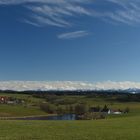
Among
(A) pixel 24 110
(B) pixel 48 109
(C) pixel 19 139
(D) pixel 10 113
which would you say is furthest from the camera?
(B) pixel 48 109

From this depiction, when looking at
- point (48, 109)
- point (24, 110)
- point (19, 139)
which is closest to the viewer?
point (19, 139)

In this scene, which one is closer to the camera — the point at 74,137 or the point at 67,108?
the point at 74,137

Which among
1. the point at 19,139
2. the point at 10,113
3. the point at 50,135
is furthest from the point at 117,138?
the point at 10,113

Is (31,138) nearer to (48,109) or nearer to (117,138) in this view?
(117,138)

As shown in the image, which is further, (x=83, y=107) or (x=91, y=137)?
(x=83, y=107)

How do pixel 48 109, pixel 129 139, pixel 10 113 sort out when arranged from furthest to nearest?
pixel 48 109
pixel 10 113
pixel 129 139

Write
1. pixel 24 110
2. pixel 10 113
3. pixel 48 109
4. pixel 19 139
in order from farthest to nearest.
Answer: pixel 48 109
pixel 24 110
pixel 10 113
pixel 19 139

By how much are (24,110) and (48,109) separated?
47.7 ft

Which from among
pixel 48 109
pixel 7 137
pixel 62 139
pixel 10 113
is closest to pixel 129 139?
pixel 62 139

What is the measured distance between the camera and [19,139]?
23734 millimetres

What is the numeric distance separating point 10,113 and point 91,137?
115 metres

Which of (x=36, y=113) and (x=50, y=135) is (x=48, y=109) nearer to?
(x=36, y=113)

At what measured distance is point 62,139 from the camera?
961 inches

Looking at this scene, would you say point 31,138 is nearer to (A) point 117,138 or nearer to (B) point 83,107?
(A) point 117,138
